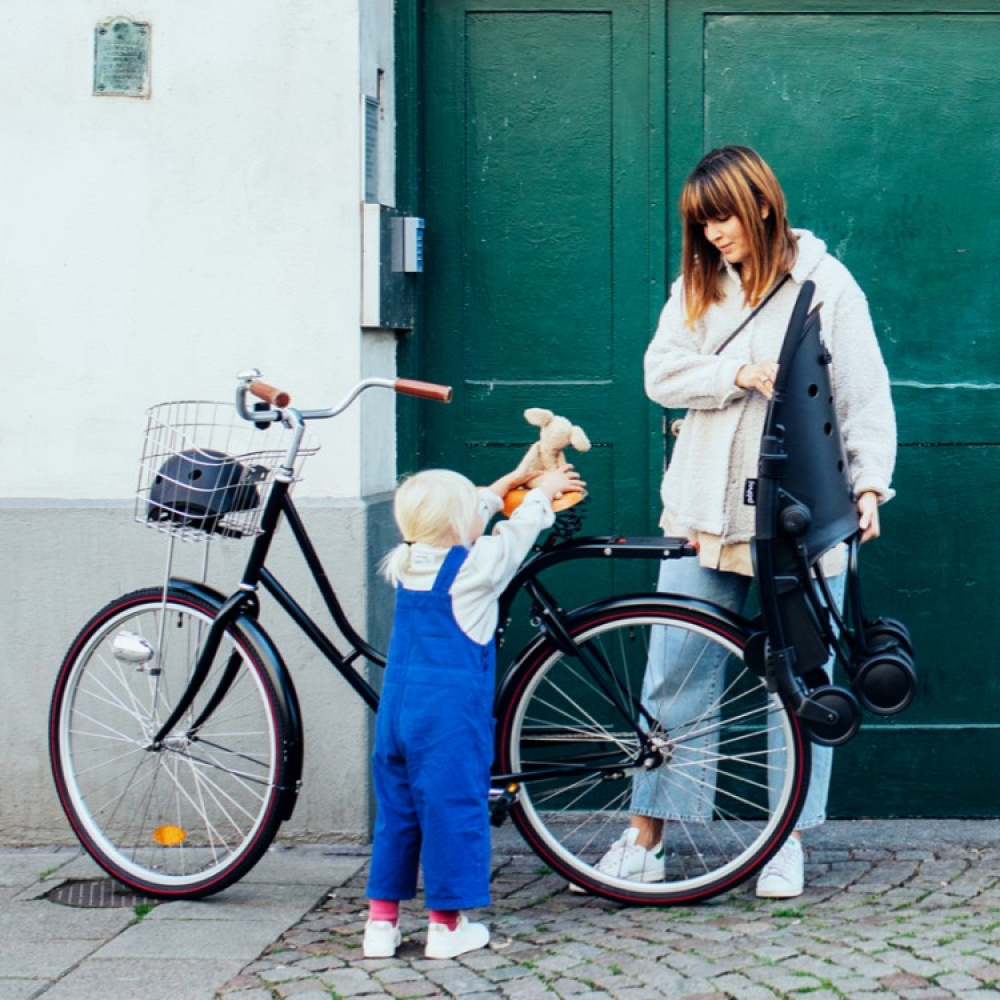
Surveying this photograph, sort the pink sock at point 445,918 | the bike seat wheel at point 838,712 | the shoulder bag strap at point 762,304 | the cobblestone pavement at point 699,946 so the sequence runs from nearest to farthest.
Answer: the cobblestone pavement at point 699,946 < the pink sock at point 445,918 < the bike seat wheel at point 838,712 < the shoulder bag strap at point 762,304

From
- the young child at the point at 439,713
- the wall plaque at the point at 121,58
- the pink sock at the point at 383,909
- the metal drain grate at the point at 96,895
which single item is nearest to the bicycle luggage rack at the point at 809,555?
the young child at the point at 439,713

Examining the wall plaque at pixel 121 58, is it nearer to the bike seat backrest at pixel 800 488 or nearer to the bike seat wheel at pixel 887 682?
the bike seat backrest at pixel 800 488

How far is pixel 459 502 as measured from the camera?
4168mm

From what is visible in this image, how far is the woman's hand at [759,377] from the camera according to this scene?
4395 mm

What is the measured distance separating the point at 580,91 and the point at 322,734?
6.88 feet

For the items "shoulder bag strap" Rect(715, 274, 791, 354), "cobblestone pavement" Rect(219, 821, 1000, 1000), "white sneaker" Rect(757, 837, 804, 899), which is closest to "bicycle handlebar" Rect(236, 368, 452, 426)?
"shoulder bag strap" Rect(715, 274, 791, 354)

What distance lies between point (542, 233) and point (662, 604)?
5.04ft

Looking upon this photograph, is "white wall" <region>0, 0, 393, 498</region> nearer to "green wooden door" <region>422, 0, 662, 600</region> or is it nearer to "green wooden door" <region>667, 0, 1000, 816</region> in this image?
"green wooden door" <region>422, 0, 662, 600</region>

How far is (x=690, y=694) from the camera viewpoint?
15.4ft

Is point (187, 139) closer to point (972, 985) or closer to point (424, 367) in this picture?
point (424, 367)

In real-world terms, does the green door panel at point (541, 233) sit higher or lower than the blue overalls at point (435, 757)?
higher

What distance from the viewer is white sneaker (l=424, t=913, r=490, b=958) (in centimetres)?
423

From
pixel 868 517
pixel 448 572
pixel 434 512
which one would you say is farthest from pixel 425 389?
pixel 868 517

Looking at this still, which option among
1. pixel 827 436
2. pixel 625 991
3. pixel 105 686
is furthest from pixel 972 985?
pixel 105 686
